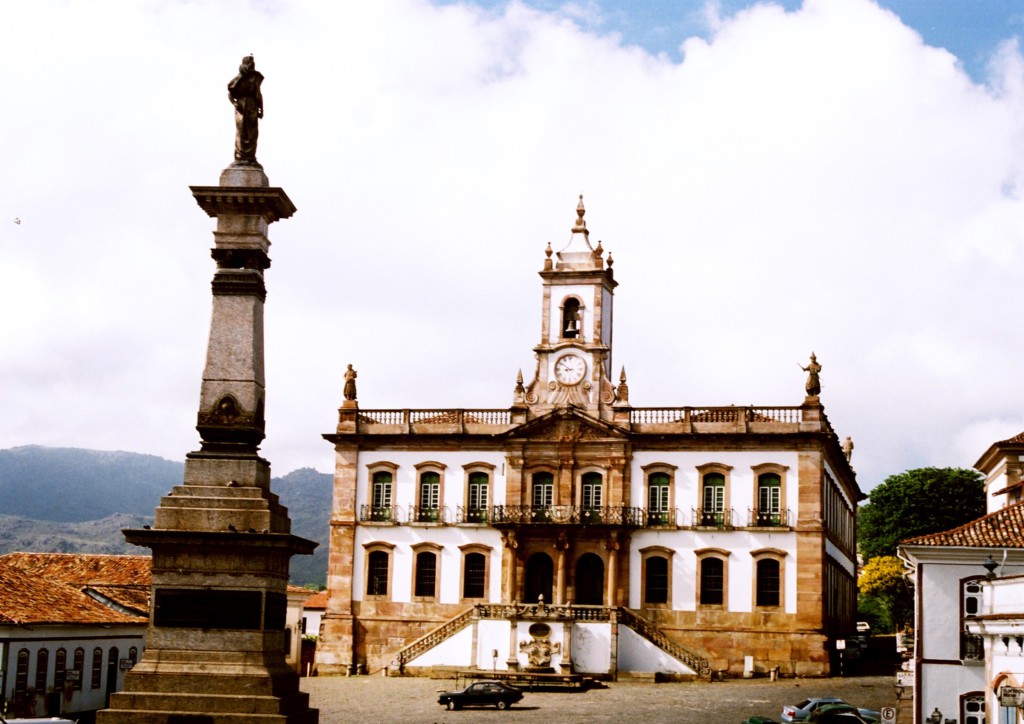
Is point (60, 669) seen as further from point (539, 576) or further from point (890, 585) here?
point (890, 585)

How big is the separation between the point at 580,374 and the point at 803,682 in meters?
13.4

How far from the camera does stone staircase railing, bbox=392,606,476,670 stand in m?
49.3

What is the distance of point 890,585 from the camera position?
7581cm

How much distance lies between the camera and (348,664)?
5228cm

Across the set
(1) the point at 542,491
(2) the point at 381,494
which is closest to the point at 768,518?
(1) the point at 542,491

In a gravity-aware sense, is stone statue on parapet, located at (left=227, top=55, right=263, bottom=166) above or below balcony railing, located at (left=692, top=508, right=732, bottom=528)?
above

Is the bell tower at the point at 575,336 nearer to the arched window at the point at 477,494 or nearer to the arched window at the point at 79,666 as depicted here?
the arched window at the point at 477,494

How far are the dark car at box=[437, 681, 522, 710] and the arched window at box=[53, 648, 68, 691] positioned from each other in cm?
969

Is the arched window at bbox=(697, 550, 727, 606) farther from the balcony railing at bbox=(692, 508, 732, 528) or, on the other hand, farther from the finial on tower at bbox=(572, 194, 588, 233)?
the finial on tower at bbox=(572, 194, 588, 233)

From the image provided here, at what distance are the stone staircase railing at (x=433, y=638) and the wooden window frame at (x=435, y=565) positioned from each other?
2580 mm

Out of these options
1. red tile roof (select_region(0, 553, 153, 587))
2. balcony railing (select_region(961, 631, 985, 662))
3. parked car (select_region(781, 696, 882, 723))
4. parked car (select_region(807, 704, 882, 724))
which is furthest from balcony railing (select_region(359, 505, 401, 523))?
balcony railing (select_region(961, 631, 985, 662))

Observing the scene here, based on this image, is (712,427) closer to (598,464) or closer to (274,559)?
(598,464)

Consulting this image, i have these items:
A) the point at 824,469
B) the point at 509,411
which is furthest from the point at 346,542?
the point at 824,469

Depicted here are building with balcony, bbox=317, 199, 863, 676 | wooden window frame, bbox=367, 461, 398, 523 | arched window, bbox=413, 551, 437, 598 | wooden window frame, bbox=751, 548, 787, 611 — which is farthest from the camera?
wooden window frame, bbox=367, 461, 398, 523
